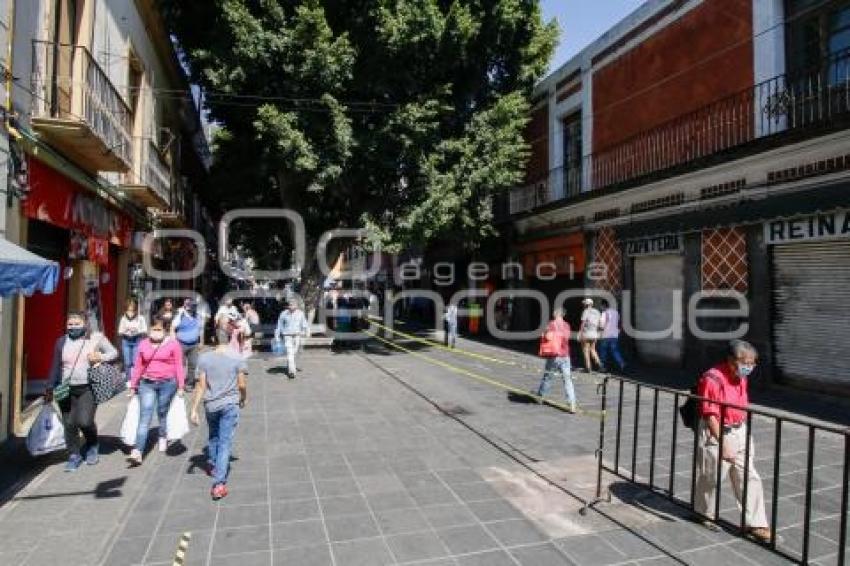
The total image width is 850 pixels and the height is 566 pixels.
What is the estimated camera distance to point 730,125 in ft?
38.0

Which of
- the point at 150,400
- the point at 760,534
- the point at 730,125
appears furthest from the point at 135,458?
the point at 730,125

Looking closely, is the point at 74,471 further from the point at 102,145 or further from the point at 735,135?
the point at 735,135

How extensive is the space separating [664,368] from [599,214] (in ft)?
15.1

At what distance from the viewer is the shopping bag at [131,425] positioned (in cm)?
623

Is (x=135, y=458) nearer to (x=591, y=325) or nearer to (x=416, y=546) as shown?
(x=416, y=546)

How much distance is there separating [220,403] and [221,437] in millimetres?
327

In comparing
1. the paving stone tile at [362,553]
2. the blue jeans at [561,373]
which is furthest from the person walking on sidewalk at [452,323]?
the paving stone tile at [362,553]

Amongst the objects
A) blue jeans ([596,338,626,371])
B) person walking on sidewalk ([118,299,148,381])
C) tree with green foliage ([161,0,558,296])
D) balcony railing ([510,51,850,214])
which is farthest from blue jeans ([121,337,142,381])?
balcony railing ([510,51,850,214])

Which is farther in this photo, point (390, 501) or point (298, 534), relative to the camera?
point (390, 501)

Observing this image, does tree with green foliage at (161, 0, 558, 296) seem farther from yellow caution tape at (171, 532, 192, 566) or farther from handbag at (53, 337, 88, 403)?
yellow caution tape at (171, 532, 192, 566)

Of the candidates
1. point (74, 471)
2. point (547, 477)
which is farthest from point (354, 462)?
point (74, 471)

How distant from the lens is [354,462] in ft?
20.7

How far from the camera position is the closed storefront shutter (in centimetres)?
1295

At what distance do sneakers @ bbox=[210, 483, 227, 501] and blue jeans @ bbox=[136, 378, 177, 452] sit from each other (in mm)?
1484
